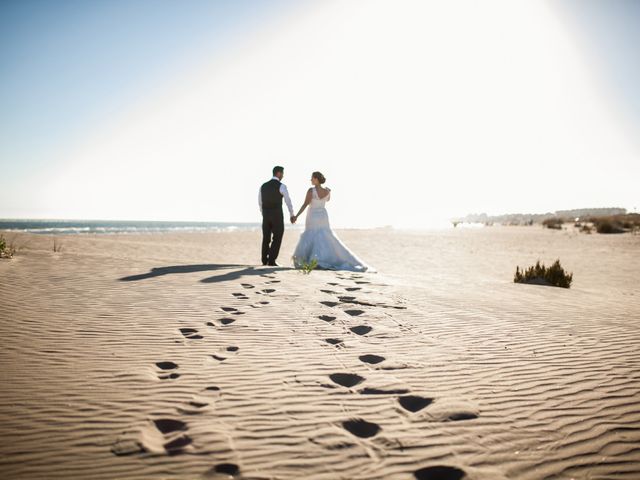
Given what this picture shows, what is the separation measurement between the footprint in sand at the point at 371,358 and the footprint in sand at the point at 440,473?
4.23ft

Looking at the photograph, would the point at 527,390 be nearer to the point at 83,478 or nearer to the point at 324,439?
the point at 324,439

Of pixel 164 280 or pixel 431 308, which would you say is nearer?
pixel 431 308

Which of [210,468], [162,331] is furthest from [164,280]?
[210,468]

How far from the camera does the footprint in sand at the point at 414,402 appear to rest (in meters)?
2.54

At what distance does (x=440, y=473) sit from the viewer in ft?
6.44

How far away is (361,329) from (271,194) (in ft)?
17.9

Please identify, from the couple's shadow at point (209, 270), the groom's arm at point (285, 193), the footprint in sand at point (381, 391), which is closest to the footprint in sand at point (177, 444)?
the footprint in sand at point (381, 391)

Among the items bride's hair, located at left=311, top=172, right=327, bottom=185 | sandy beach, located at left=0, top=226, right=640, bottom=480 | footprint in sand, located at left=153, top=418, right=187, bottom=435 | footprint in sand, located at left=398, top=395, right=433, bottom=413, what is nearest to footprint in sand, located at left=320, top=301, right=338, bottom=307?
sandy beach, located at left=0, top=226, right=640, bottom=480

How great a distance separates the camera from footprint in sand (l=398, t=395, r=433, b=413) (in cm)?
254

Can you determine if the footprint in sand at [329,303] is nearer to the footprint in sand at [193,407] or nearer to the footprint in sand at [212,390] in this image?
the footprint in sand at [212,390]

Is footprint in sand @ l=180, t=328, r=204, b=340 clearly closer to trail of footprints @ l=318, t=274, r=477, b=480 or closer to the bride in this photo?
trail of footprints @ l=318, t=274, r=477, b=480

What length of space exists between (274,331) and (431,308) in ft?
8.34

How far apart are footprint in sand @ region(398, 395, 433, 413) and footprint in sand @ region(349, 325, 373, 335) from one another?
1.42 metres

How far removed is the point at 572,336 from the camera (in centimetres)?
434
